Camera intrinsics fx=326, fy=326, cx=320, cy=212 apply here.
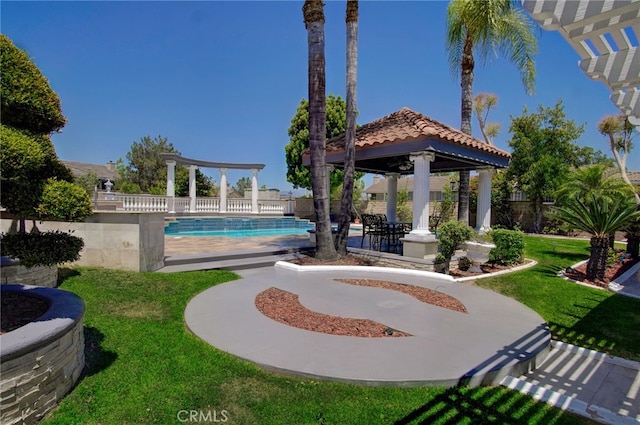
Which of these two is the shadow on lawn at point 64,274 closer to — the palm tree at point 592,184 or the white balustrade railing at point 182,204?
the palm tree at point 592,184

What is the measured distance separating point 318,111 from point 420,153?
9.56 feet

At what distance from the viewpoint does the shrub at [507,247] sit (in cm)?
956

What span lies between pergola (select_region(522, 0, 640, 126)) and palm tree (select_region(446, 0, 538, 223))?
28.5 feet

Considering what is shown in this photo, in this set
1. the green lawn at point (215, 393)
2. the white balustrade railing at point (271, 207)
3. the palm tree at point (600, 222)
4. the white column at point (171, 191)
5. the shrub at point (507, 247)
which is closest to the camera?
the green lawn at point (215, 393)

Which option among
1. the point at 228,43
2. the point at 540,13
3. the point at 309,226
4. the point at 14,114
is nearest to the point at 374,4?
the point at 228,43

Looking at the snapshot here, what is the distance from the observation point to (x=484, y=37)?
11.5 metres

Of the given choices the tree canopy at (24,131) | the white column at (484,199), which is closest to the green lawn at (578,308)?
the white column at (484,199)

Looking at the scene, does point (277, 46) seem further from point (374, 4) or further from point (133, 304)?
point (133, 304)

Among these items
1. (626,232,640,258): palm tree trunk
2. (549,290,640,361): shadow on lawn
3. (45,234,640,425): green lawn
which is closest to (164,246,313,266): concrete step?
(45,234,640,425): green lawn

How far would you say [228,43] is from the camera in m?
13.5

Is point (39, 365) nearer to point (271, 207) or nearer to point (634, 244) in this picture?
point (634, 244)

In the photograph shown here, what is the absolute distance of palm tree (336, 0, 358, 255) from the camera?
9.00 m

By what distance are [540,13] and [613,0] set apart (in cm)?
46

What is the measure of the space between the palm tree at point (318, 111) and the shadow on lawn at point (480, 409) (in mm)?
6161
